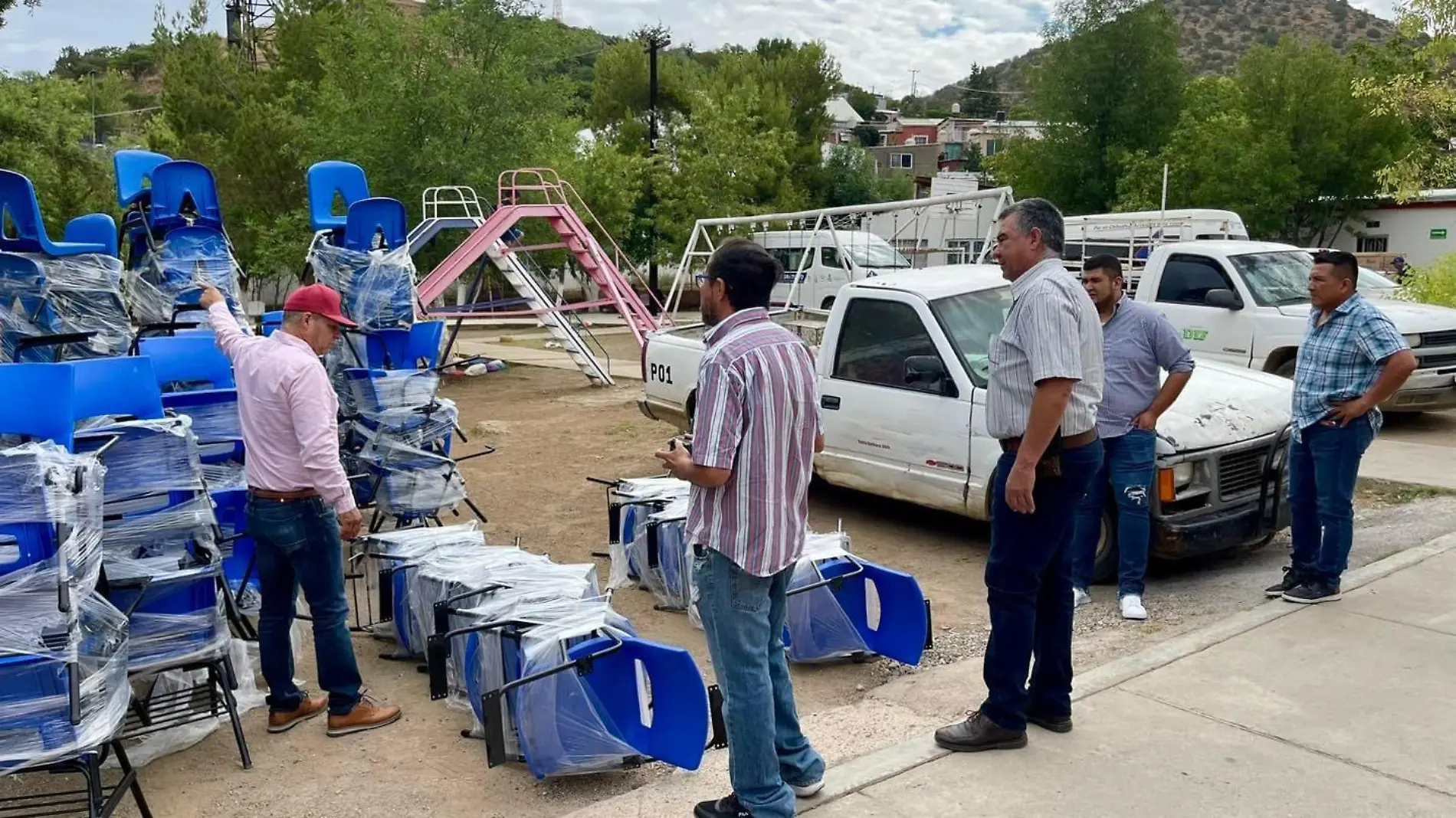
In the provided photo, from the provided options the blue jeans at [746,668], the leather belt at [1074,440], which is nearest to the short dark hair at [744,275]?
the blue jeans at [746,668]

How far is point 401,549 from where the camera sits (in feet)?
19.6

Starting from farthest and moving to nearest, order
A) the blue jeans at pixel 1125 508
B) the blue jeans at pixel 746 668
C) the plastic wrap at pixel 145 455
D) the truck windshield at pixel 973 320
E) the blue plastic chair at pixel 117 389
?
Result: the truck windshield at pixel 973 320 → the blue jeans at pixel 1125 508 → the blue plastic chair at pixel 117 389 → the plastic wrap at pixel 145 455 → the blue jeans at pixel 746 668

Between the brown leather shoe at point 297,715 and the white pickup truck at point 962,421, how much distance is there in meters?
3.82

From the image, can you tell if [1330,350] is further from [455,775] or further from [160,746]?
[160,746]

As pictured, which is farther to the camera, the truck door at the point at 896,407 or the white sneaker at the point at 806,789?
the truck door at the point at 896,407

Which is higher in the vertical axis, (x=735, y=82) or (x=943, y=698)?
(x=735, y=82)

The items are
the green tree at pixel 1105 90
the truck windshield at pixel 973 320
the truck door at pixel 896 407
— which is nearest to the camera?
the truck door at pixel 896 407

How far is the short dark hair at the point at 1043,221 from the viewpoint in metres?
4.04

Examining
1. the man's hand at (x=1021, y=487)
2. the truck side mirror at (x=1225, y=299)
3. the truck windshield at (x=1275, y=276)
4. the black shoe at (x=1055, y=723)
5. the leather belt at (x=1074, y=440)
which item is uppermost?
the truck windshield at (x=1275, y=276)

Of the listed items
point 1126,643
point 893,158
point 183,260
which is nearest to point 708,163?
point 183,260

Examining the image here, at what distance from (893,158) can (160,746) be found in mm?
86670

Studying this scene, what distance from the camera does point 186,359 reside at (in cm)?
630

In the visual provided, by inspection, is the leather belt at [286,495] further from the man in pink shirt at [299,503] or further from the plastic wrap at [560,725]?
the plastic wrap at [560,725]

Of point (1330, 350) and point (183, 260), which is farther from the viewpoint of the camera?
point (183, 260)
